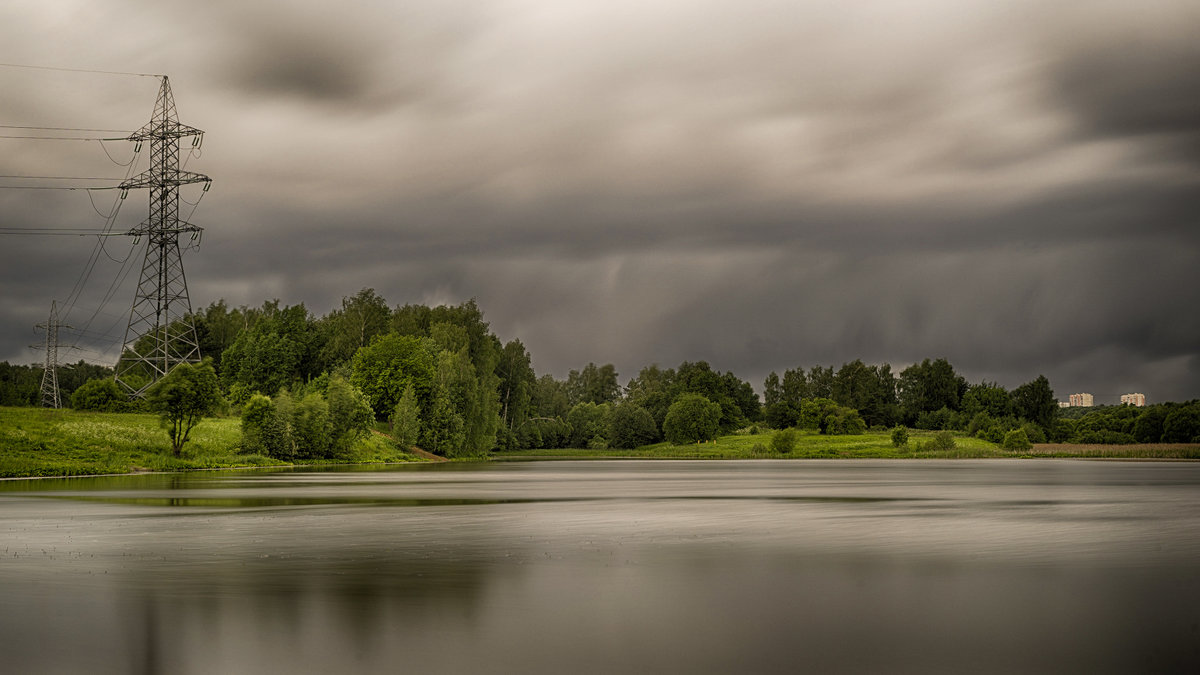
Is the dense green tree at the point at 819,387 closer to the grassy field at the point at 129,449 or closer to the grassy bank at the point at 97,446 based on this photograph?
the grassy field at the point at 129,449

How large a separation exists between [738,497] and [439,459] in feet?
226

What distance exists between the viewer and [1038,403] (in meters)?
168

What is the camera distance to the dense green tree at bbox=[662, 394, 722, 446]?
502 feet

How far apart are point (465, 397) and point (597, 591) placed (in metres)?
92.2

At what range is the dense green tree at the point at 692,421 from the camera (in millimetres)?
152875

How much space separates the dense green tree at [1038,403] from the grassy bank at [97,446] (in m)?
135

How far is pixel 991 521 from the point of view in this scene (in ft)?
89.6

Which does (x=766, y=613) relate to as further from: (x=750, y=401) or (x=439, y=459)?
(x=750, y=401)

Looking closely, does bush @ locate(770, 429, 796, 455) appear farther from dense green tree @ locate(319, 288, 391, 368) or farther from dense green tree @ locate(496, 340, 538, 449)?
dense green tree @ locate(319, 288, 391, 368)

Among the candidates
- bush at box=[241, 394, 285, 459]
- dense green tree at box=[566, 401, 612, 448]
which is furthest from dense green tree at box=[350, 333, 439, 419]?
dense green tree at box=[566, 401, 612, 448]

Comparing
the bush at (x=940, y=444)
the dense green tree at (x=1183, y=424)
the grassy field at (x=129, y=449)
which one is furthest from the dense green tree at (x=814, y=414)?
the dense green tree at (x=1183, y=424)

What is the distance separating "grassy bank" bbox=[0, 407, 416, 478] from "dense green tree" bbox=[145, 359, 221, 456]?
2.27m

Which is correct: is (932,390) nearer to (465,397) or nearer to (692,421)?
(692,421)

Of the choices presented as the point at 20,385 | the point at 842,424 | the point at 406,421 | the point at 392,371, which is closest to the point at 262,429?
the point at 406,421
